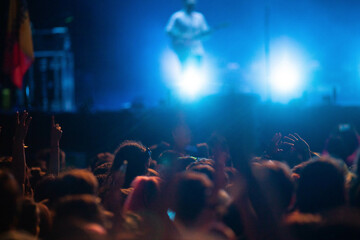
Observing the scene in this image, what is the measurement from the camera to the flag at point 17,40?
531 centimetres

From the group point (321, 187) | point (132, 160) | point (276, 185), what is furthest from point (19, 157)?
point (321, 187)

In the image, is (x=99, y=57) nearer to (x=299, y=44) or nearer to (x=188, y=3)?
(x=188, y=3)

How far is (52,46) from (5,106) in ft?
7.87

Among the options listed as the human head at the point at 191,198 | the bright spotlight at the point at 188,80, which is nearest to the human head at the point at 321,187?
the human head at the point at 191,198

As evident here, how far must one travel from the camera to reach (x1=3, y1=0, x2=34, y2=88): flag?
5.31 metres

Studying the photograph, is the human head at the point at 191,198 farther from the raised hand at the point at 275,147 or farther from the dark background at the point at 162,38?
the dark background at the point at 162,38

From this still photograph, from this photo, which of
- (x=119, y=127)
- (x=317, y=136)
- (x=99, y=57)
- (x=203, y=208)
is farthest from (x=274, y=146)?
(x=99, y=57)

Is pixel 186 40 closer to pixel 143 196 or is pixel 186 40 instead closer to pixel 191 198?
pixel 143 196

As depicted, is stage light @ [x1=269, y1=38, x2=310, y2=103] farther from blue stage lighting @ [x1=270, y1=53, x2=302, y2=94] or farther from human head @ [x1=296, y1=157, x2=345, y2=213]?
human head @ [x1=296, y1=157, x2=345, y2=213]

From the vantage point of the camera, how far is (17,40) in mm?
5434

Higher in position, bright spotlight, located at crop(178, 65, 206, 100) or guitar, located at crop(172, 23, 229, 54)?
guitar, located at crop(172, 23, 229, 54)

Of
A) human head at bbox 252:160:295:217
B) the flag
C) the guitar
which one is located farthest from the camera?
the guitar

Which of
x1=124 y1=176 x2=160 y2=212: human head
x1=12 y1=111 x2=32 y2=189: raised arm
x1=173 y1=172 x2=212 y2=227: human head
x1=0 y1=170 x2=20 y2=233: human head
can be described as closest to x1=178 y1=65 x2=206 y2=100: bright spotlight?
x1=12 y1=111 x2=32 y2=189: raised arm

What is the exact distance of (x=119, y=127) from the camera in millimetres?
6820
